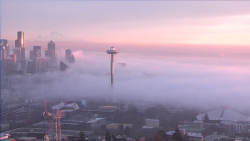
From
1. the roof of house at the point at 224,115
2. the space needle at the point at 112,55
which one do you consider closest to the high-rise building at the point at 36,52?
the space needle at the point at 112,55

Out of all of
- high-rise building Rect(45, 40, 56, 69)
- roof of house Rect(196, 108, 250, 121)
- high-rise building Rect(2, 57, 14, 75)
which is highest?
high-rise building Rect(45, 40, 56, 69)

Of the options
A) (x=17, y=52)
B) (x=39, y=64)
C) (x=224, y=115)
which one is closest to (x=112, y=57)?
(x=39, y=64)

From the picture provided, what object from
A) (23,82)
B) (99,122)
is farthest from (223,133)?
(23,82)

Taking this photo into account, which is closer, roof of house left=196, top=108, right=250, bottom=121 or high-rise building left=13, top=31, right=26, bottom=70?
roof of house left=196, top=108, right=250, bottom=121

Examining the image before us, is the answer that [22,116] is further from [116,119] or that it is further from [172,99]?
[172,99]

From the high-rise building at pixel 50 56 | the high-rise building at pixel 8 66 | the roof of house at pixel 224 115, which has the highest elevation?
the high-rise building at pixel 50 56

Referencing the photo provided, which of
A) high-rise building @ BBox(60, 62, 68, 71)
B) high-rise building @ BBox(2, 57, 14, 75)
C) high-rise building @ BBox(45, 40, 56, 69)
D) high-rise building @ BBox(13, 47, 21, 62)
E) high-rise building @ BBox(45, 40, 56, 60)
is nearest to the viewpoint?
high-rise building @ BBox(2, 57, 14, 75)

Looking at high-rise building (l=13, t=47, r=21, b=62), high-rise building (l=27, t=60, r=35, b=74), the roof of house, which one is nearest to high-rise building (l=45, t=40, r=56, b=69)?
high-rise building (l=27, t=60, r=35, b=74)

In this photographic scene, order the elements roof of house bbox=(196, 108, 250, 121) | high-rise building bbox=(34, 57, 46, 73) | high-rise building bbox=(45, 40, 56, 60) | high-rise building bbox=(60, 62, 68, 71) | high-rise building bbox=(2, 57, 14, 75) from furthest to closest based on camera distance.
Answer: high-rise building bbox=(34, 57, 46, 73) < high-rise building bbox=(60, 62, 68, 71) < high-rise building bbox=(45, 40, 56, 60) < high-rise building bbox=(2, 57, 14, 75) < roof of house bbox=(196, 108, 250, 121)

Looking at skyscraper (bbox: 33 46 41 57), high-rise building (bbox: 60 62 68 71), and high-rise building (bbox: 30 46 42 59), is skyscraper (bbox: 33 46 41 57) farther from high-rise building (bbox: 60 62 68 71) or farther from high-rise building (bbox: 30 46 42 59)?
A: high-rise building (bbox: 60 62 68 71)

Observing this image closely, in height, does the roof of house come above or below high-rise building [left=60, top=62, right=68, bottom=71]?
below

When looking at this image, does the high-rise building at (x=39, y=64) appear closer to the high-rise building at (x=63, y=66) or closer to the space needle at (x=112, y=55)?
the high-rise building at (x=63, y=66)
